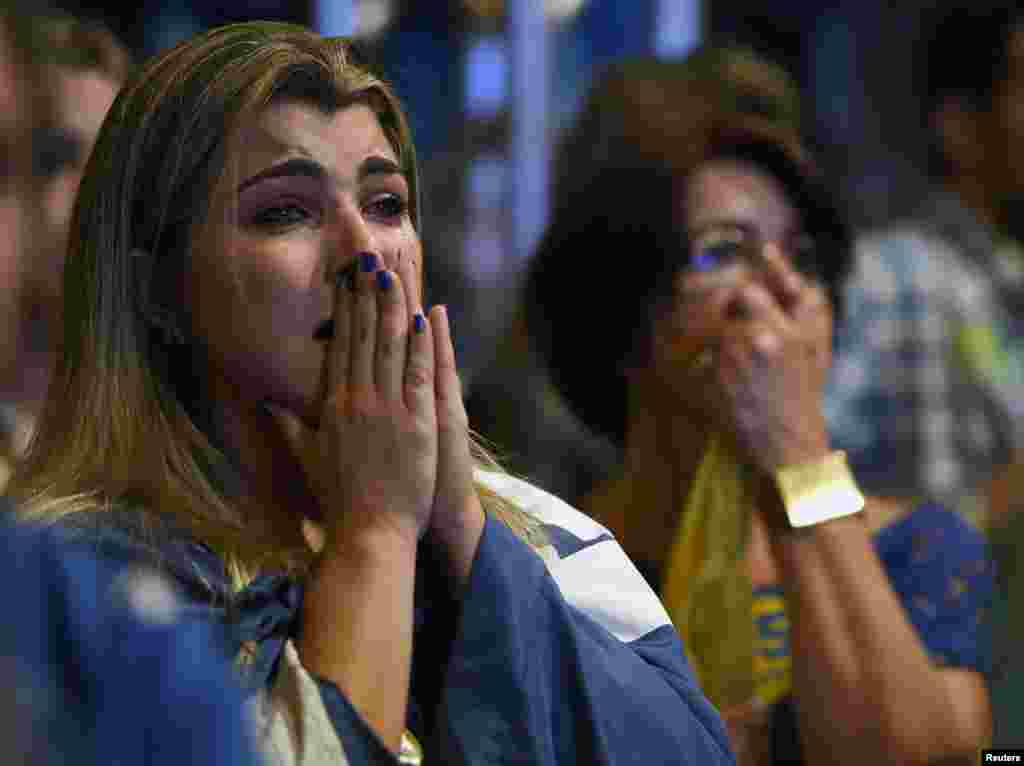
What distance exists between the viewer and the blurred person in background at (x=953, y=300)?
238cm

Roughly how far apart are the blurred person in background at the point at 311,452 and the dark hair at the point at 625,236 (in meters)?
0.60

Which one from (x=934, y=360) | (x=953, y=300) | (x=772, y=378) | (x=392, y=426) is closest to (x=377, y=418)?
(x=392, y=426)

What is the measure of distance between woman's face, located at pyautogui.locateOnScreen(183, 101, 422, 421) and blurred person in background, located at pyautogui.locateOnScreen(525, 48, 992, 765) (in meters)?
0.54

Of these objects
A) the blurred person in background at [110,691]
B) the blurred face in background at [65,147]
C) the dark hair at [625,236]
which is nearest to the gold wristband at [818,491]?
the dark hair at [625,236]

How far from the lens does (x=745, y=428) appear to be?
59.8 inches

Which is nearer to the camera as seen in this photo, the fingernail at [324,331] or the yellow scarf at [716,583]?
the fingernail at [324,331]

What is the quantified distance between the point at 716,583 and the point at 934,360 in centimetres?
114

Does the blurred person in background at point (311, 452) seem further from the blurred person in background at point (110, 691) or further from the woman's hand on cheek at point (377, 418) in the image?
the blurred person in background at point (110, 691)

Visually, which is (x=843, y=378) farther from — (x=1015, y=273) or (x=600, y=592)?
(x=600, y=592)

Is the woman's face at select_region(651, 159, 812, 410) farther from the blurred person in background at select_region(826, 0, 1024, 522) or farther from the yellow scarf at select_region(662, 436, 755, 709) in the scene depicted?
the blurred person in background at select_region(826, 0, 1024, 522)

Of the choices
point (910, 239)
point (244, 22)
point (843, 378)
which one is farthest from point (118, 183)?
point (910, 239)

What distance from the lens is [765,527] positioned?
4.84ft

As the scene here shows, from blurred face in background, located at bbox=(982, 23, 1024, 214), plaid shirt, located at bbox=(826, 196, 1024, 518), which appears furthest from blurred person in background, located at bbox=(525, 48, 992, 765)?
blurred face in background, located at bbox=(982, 23, 1024, 214)

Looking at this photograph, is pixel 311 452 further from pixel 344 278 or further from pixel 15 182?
pixel 15 182
